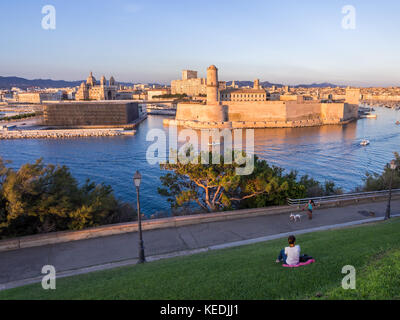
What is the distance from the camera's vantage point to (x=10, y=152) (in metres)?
34.9

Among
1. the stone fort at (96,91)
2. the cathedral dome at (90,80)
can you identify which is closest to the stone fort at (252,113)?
the stone fort at (96,91)

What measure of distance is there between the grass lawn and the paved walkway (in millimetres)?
1124

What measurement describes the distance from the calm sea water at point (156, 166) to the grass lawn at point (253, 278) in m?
11.1

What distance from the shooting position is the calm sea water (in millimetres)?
22422

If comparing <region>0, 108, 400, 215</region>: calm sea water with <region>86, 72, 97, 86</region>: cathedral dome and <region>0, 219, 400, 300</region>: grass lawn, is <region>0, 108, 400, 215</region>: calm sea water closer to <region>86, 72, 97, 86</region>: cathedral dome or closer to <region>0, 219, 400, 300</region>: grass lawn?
<region>0, 219, 400, 300</region>: grass lawn

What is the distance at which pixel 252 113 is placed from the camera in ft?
195

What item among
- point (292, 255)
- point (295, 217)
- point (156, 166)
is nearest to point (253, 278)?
point (292, 255)

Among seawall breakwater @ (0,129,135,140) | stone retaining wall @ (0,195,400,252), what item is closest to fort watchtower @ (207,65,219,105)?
seawall breakwater @ (0,129,135,140)

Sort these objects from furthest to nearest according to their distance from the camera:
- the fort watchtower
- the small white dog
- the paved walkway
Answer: the fort watchtower < the small white dog < the paved walkway

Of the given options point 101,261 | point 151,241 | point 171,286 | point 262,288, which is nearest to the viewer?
point 262,288

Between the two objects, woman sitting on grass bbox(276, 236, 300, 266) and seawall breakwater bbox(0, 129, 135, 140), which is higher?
woman sitting on grass bbox(276, 236, 300, 266)
